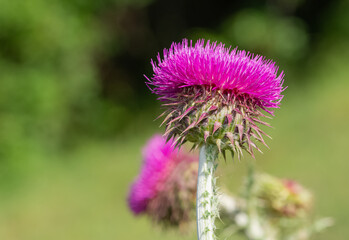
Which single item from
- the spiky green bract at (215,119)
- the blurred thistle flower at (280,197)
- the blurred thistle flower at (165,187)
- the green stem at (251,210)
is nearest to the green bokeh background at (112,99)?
the blurred thistle flower at (165,187)

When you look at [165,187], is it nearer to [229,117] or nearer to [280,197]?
[280,197]

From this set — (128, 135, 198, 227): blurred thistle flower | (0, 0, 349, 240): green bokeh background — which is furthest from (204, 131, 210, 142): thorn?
(0, 0, 349, 240): green bokeh background

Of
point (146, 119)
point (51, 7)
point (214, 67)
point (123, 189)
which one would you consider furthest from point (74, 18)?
point (214, 67)

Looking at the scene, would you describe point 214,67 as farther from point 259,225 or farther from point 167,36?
point 167,36

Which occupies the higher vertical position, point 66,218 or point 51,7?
point 51,7

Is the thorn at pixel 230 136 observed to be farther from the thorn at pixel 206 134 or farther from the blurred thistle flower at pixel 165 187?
the blurred thistle flower at pixel 165 187

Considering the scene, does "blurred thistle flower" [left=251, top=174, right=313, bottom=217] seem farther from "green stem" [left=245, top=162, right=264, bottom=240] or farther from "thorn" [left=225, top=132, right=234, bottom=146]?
"thorn" [left=225, top=132, right=234, bottom=146]

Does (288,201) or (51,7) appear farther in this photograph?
(51,7)

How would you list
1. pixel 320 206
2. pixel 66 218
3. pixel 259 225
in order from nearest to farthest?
1. pixel 259 225
2. pixel 320 206
3. pixel 66 218
